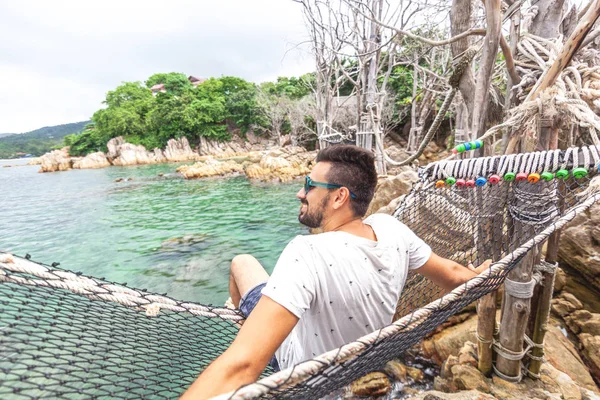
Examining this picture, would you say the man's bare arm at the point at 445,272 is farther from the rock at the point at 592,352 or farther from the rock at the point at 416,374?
the rock at the point at 592,352

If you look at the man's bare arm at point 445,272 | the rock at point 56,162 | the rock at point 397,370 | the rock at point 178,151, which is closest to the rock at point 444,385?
the rock at point 397,370

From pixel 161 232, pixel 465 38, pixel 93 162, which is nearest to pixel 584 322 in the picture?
pixel 465 38

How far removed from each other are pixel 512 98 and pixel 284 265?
62.3 inches

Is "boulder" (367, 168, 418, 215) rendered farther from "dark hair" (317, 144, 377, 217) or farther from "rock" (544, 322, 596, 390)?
"dark hair" (317, 144, 377, 217)

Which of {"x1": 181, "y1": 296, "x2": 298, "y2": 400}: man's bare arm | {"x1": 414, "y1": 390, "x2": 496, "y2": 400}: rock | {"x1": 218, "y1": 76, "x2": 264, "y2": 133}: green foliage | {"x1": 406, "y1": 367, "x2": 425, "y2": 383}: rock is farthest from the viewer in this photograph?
{"x1": 218, "y1": 76, "x2": 264, "y2": 133}: green foliage

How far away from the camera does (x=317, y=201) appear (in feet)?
3.83

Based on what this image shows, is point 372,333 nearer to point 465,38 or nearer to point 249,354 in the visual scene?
point 249,354

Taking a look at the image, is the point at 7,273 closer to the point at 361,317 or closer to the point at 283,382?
the point at 283,382

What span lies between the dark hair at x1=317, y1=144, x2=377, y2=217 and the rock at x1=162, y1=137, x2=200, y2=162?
27.7 meters

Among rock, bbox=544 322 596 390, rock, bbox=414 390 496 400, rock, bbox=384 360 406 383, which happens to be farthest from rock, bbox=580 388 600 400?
rock, bbox=384 360 406 383

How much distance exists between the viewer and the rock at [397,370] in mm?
2076

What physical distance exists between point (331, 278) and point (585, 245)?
238 cm

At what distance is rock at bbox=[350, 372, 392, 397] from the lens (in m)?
1.95

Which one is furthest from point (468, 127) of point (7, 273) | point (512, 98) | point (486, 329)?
point (7, 273)
